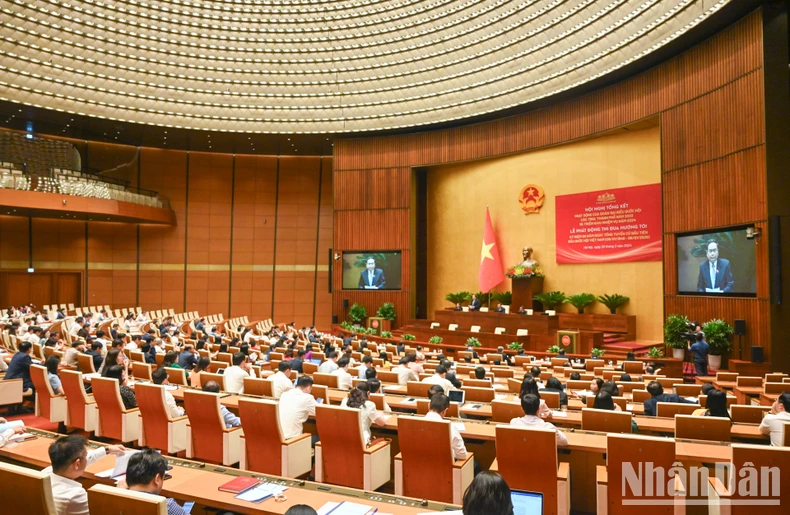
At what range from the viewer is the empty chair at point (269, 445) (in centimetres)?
445

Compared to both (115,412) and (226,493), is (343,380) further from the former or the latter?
(226,493)

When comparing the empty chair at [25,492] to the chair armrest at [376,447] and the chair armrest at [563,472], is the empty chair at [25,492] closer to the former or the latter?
the chair armrest at [376,447]

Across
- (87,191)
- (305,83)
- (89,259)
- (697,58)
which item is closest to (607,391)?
(697,58)

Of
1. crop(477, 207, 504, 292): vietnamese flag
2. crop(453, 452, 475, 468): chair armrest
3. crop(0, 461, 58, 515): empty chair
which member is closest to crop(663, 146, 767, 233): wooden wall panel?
crop(477, 207, 504, 292): vietnamese flag

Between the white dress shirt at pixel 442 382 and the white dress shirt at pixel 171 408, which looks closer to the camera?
the white dress shirt at pixel 171 408

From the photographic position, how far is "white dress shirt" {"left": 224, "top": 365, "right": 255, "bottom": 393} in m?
6.80

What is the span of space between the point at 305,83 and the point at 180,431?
16.1 meters

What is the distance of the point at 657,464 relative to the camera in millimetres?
3449

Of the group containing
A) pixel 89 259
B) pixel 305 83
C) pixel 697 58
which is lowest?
pixel 89 259

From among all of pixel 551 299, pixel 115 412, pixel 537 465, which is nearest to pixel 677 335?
pixel 551 299

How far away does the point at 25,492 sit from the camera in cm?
260

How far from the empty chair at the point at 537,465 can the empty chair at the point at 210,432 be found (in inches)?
95.7

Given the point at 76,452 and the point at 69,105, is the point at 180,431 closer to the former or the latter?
the point at 76,452

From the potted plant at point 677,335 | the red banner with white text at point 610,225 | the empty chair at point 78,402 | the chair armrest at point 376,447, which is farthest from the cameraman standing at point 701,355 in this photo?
the empty chair at point 78,402
